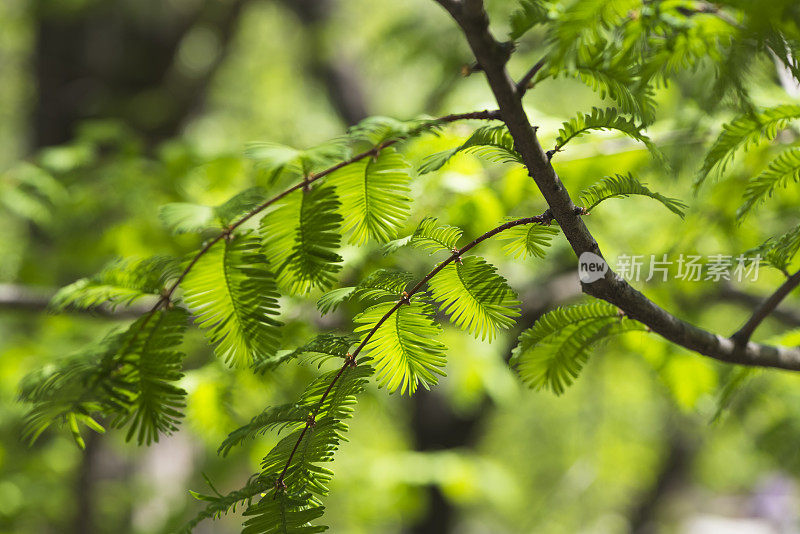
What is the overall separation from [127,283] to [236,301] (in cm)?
17

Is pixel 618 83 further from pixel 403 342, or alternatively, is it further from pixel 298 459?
pixel 298 459

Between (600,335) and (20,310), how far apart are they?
1.33m

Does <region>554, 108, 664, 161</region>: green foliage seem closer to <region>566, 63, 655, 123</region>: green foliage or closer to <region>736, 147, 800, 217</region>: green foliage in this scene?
<region>566, 63, 655, 123</region>: green foliage

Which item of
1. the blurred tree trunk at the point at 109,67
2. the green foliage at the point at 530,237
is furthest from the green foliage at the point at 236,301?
the blurred tree trunk at the point at 109,67

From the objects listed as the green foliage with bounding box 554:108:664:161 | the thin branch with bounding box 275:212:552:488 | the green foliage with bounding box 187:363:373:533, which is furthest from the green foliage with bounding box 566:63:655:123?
the green foliage with bounding box 187:363:373:533

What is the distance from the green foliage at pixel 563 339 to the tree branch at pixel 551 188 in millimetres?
65

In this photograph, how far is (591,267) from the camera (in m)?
0.54

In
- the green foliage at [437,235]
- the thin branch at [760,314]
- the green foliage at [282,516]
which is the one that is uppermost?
the green foliage at [437,235]

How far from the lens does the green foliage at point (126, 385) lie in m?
A: 0.56

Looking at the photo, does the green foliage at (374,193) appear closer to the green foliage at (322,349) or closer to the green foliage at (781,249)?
the green foliage at (322,349)

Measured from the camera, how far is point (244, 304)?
0.62 meters

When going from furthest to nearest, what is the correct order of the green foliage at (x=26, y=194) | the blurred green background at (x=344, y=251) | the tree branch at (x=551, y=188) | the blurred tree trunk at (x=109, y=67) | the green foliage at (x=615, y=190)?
the blurred tree trunk at (x=109, y=67), the green foliage at (x=26, y=194), the blurred green background at (x=344, y=251), the green foliage at (x=615, y=190), the tree branch at (x=551, y=188)

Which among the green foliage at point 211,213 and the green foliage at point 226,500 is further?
the green foliage at point 211,213

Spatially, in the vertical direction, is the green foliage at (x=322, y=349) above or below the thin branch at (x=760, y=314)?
above
